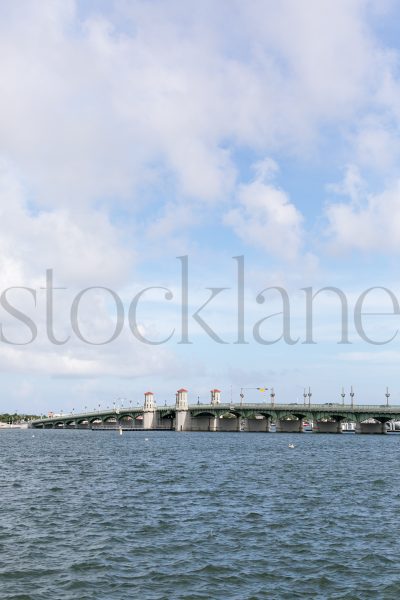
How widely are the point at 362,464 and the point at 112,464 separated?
3411 cm

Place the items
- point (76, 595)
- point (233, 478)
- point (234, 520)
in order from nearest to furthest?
point (76, 595), point (234, 520), point (233, 478)

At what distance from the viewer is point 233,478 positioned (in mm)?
65000

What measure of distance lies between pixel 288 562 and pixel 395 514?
1617 cm

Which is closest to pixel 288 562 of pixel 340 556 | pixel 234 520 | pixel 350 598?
pixel 340 556

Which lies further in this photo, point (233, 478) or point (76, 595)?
point (233, 478)

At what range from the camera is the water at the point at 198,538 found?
2656 centimetres

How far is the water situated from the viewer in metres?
26.6

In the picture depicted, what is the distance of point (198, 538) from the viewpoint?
115 feet

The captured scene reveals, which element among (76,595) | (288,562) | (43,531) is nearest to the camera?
(76,595)

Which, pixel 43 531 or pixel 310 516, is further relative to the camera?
pixel 310 516

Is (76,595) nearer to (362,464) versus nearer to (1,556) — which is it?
(1,556)

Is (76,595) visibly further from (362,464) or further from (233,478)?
(362,464)

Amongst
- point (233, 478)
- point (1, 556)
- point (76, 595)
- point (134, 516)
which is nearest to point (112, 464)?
point (233, 478)

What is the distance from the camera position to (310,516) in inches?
1663
